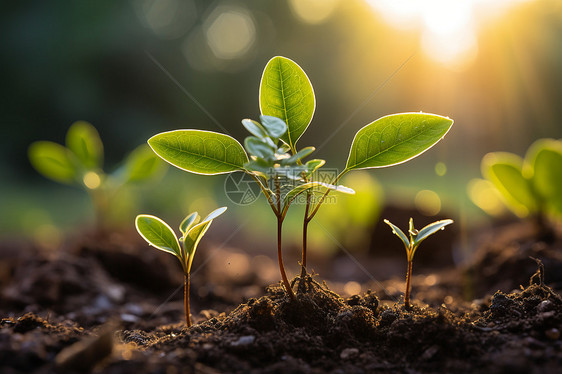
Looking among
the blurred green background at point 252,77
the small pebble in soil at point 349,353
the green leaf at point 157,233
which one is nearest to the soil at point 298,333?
the small pebble in soil at point 349,353

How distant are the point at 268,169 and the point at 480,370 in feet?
1.93

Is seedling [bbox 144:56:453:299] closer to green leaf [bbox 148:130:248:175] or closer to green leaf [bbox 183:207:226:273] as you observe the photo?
green leaf [bbox 148:130:248:175]

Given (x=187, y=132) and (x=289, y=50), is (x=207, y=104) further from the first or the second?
(x=187, y=132)

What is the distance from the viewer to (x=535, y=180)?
1.83 m

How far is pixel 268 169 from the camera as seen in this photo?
84cm

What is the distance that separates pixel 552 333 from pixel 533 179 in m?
1.17

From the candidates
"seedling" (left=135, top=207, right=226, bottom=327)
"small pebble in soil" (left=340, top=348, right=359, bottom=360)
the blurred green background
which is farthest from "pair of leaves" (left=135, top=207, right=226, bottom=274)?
the blurred green background

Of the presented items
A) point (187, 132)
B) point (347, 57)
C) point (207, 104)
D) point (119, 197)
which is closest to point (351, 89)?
point (347, 57)

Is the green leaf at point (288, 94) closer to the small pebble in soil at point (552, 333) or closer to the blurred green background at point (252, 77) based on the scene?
the small pebble in soil at point (552, 333)

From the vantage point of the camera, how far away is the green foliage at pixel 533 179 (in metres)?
1.77

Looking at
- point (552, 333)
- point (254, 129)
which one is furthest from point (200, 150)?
point (552, 333)

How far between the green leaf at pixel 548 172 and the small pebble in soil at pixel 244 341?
160 centimetres

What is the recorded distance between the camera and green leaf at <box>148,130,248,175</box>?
3.12 ft

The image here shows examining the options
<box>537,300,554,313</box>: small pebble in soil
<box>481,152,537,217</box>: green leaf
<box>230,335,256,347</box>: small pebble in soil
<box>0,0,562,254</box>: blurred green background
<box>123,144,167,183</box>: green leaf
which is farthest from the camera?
<box>0,0,562,254</box>: blurred green background
